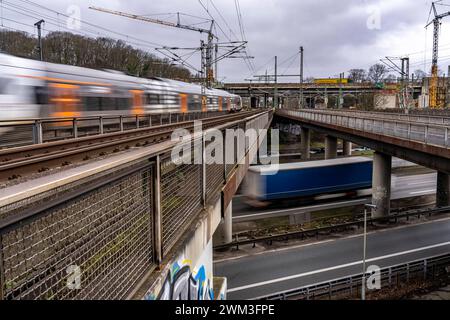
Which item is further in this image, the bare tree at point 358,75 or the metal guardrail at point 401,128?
the bare tree at point 358,75

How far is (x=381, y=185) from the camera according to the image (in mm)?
32188

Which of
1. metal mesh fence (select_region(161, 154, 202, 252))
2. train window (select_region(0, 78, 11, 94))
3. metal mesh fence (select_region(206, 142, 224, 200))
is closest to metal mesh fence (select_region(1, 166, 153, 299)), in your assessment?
metal mesh fence (select_region(161, 154, 202, 252))

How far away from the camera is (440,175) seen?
34281mm

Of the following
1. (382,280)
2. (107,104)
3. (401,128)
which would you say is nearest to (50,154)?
(107,104)

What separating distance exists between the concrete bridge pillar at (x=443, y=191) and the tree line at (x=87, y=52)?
35.9m

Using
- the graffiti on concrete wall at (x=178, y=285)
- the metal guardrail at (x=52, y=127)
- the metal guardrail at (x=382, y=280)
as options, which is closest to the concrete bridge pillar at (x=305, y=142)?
the metal guardrail at (x=52, y=127)

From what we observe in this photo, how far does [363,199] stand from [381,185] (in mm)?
4725

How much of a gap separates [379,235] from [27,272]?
26.6m

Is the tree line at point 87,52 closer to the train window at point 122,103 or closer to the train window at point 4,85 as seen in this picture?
the train window at point 122,103

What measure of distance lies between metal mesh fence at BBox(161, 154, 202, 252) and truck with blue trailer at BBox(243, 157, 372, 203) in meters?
24.8

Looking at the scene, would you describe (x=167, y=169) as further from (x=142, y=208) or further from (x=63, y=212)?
(x=63, y=212)

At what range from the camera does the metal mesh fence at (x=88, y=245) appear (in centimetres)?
231

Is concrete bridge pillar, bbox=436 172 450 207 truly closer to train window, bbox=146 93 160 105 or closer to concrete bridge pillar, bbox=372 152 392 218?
concrete bridge pillar, bbox=372 152 392 218

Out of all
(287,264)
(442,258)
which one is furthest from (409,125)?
(287,264)
